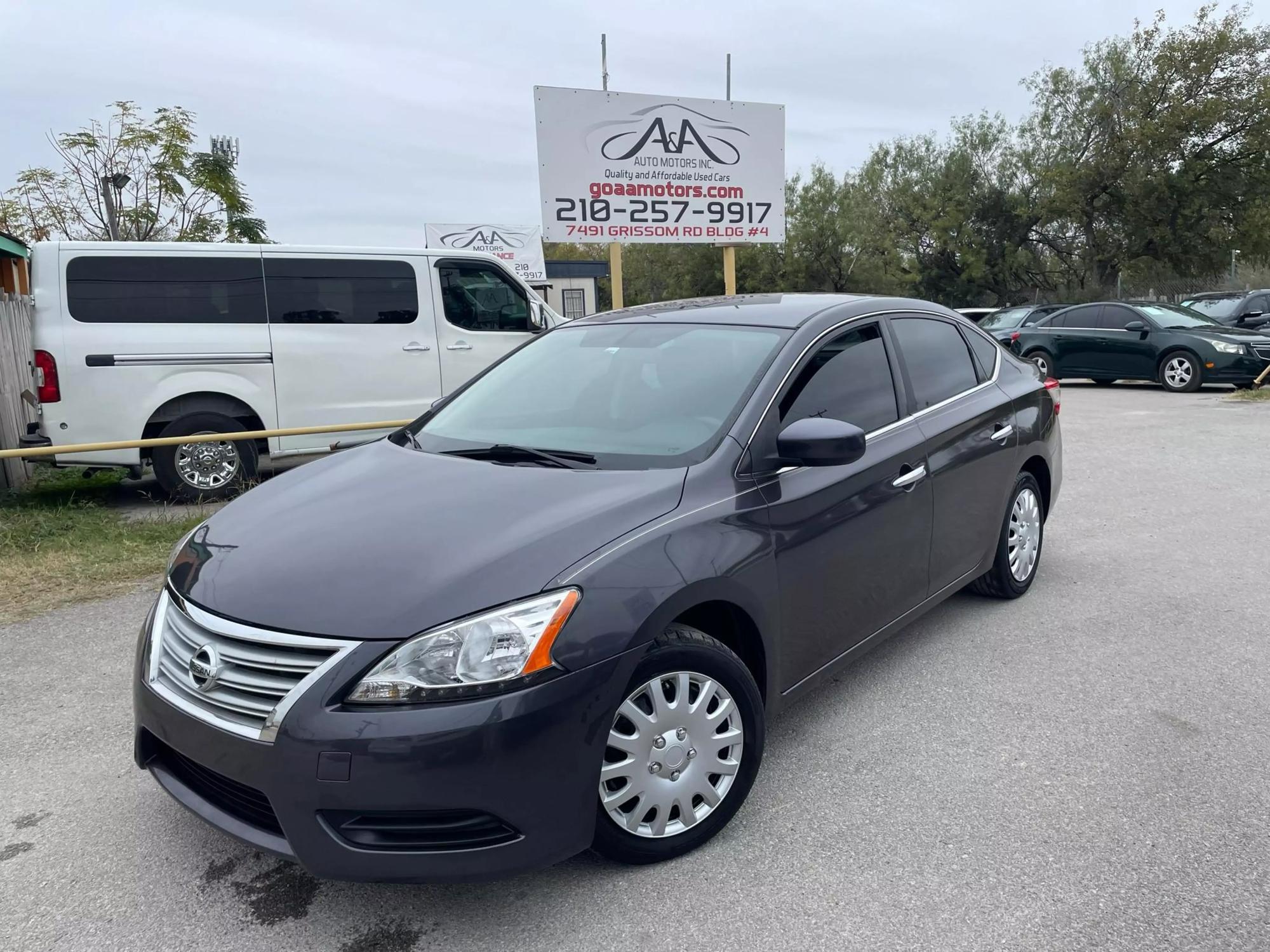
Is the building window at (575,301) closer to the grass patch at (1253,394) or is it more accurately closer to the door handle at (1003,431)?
the grass patch at (1253,394)

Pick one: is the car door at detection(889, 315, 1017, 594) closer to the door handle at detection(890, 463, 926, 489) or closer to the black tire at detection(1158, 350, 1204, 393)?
the door handle at detection(890, 463, 926, 489)

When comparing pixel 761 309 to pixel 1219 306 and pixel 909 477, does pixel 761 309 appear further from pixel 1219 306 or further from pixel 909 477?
pixel 1219 306

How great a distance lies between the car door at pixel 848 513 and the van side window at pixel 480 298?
18.5ft

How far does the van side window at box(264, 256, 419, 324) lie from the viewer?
816 centimetres

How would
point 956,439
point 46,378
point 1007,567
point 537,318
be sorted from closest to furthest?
point 956,439 < point 1007,567 < point 46,378 < point 537,318

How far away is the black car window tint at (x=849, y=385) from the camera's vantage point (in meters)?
3.35

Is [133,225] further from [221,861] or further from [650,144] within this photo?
[221,861]

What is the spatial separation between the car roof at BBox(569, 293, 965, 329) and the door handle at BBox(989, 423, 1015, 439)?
0.63m

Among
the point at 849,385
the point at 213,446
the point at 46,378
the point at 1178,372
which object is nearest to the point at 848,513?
the point at 849,385

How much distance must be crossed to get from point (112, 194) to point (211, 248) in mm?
17029

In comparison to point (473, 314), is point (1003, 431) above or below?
below

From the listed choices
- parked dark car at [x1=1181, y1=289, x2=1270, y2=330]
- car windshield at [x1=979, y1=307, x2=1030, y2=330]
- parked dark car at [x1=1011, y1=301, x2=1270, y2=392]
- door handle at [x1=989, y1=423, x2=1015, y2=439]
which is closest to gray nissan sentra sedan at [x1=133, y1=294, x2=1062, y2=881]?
door handle at [x1=989, y1=423, x2=1015, y2=439]

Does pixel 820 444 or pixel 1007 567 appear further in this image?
pixel 1007 567

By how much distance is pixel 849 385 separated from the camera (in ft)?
11.8
